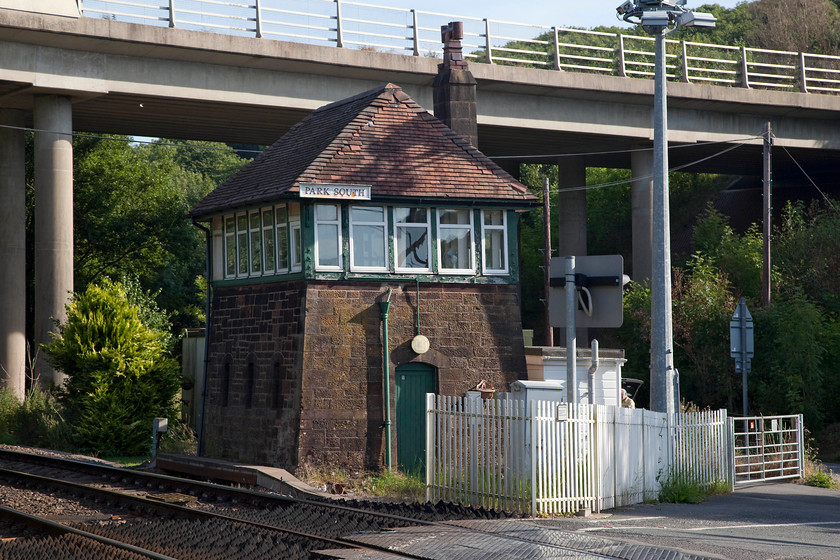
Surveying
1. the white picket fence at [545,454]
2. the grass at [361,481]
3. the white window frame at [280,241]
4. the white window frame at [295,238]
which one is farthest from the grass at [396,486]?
the white window frame at [280,241]

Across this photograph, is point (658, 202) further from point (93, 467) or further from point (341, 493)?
point (93, 467)

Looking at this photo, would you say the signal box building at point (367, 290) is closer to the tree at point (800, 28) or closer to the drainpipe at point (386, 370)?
the drainpipe at point (386, 370)

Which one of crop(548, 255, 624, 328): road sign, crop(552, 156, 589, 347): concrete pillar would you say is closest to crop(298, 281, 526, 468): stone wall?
crop(548, 255, 624, 328): road sign

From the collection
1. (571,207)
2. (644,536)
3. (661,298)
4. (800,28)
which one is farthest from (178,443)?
(800,28)

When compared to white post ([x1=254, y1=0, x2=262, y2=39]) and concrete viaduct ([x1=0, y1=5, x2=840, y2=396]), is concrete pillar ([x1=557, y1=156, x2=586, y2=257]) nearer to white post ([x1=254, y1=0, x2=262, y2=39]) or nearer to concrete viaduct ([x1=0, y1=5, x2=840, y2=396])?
concrete viaduct ([x1=0, y1=5, x2=840, y2=396])

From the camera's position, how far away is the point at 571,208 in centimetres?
4869

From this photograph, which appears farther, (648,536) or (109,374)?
(109,374)

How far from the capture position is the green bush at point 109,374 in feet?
97.7

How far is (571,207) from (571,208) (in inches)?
2.1

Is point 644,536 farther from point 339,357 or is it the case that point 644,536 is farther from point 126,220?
point 126,220

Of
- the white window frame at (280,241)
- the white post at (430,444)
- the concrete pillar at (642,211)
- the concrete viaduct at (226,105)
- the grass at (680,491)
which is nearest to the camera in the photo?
the white post at (430,444)

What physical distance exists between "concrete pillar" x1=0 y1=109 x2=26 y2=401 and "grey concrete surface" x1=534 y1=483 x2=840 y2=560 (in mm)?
25451

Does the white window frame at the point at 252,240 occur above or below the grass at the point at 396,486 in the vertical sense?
above

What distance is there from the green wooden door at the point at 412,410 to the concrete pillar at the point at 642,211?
869 inches
